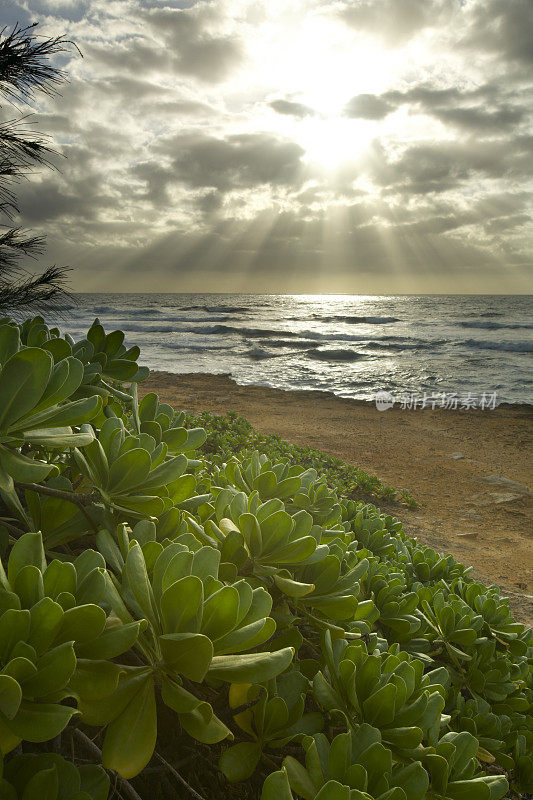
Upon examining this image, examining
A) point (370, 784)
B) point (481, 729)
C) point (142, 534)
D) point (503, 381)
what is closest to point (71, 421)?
point (142, 534)

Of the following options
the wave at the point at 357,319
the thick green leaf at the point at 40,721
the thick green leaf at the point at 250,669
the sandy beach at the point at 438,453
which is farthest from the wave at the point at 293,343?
the thick green leaf at the point at 40,721

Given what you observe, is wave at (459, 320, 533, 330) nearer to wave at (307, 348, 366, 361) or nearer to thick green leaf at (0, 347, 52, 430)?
wave at (307, 348, 366, 361)

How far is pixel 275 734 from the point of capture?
0.81 metres

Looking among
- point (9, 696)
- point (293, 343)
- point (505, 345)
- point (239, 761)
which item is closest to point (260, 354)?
point (293, 343)

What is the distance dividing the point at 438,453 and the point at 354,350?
14824 mm

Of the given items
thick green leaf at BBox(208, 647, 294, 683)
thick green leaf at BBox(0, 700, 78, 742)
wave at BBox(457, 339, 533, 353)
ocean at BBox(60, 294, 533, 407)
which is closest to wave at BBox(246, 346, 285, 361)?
ocean at BBox(60, 294, 533, 407)

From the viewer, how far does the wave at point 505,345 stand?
23922 mm

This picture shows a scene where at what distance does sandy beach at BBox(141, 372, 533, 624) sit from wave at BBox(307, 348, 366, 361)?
7.54 meters

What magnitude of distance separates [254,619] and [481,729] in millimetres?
1150

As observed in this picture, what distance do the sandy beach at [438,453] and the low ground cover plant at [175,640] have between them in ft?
12.3

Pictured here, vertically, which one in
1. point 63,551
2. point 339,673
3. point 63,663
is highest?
point 63,663

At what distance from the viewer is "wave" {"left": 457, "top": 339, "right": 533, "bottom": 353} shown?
23.9 m

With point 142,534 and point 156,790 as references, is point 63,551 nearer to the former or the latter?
point 142,534

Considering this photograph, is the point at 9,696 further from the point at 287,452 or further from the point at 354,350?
the point at 354,350
